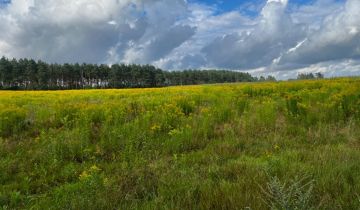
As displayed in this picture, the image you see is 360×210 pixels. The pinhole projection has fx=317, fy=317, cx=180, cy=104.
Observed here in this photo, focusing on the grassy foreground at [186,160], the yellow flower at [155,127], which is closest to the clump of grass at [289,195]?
the grassy foreground at [186,160]

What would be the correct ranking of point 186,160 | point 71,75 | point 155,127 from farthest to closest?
point 71,75
point 155,127
point 186,160

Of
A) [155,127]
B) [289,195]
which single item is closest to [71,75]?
[155,127]

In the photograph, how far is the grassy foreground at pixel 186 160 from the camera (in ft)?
12.0

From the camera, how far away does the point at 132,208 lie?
11.8 ft

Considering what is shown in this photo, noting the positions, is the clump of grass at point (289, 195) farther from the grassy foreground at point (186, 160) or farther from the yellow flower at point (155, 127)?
the yellow flower at point (155, 127)

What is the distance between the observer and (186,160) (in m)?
5.46

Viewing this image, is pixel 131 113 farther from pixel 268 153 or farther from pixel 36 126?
pixel 268 153

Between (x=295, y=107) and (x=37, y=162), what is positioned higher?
(x=295, y=107)

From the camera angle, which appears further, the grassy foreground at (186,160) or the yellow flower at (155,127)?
the yellow flower at (155,127)

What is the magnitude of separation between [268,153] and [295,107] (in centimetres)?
408

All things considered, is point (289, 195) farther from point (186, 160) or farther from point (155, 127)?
point (155, 127)

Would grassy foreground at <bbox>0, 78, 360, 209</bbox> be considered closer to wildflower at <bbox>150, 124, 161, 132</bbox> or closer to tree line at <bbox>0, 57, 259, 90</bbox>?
wildflower at <bbox>150, 124, 161, 132</bbox>

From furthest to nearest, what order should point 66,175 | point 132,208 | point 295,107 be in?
point 295,107 → point 66,175 → point 132,208

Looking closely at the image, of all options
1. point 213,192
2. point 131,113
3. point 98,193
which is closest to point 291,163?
point 213,192
